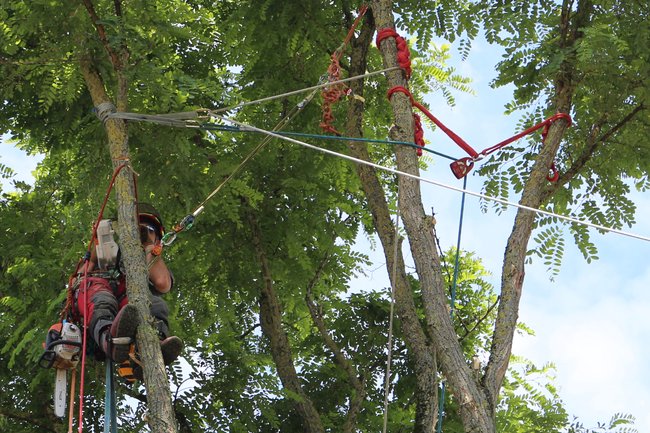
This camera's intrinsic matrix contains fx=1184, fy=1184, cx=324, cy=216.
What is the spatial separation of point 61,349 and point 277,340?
4.10 meters

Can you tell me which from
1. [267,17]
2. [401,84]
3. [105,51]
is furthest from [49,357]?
[267,17]

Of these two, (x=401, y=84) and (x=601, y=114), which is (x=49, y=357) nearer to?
(x=401, y=84)

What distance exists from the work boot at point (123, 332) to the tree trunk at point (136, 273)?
71 millimetres

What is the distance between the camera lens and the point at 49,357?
7.99 meters

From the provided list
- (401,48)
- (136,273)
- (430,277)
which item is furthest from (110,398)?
(401,48)

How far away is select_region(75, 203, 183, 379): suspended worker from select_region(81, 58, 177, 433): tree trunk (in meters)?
0.12

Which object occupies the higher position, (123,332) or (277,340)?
(277,340)

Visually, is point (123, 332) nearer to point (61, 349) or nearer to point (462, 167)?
point (61, 349)

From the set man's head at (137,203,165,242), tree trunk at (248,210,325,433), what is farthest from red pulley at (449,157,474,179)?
tree trunk at (248,210,325,433)

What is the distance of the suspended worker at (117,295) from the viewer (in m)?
7.42

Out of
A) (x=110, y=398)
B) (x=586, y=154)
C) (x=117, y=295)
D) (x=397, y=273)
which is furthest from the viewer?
(x=397, y=273)

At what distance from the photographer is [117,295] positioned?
8.28 m

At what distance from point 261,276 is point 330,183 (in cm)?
120

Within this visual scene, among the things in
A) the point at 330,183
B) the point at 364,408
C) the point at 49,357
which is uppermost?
the point at 330,183
